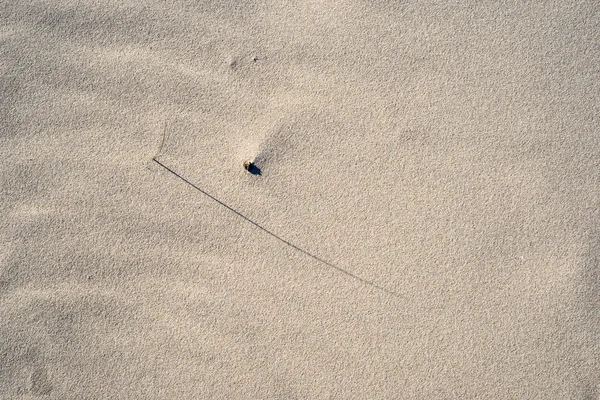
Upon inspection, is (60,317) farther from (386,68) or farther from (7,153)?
(386,68)

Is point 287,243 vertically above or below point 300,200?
below

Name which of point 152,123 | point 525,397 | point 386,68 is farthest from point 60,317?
point 525,397

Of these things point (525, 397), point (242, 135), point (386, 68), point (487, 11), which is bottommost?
point (525, 397)

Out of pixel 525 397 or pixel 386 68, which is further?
pixel 386 68

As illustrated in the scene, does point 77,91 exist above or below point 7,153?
above

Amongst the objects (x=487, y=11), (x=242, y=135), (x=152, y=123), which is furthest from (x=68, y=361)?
(x=487, y=11)

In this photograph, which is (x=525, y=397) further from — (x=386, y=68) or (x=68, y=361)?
(x=68, y=361)
